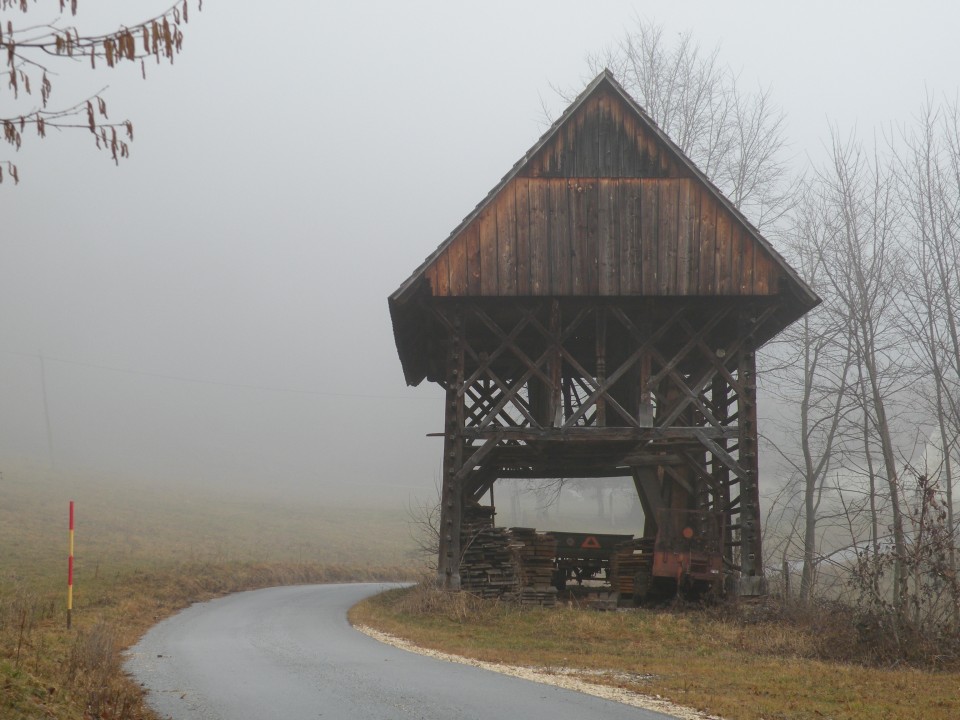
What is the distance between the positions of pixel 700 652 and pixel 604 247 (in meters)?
8.37

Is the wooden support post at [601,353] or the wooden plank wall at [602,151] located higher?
the wooden plank wall at [602,151]

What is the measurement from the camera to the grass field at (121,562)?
10.5 m

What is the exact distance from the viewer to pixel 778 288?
795 inches

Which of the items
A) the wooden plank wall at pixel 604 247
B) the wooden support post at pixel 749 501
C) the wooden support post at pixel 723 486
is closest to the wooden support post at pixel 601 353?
the wooden plank wall at pixel 604 247

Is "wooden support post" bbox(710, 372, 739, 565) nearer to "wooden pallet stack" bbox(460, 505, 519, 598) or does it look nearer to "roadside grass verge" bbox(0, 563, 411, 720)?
"wooden pallet stack" bbox(460, 505, 519, 598)

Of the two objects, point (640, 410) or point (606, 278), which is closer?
point (606, 278)

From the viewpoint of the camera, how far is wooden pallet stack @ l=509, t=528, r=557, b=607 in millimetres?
21031

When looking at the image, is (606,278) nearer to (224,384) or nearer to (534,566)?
(534,566)

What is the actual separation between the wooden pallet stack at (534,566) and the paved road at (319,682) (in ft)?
14.3

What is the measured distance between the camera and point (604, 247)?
66.8 feet

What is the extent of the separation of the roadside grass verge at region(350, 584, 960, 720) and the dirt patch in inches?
6.3

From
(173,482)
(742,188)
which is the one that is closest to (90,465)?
(173,482)

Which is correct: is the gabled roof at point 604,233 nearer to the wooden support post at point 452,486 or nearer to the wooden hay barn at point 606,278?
the wooden hay barn at point 606,278

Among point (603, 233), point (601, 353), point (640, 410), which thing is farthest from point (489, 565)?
point (603, 233)
